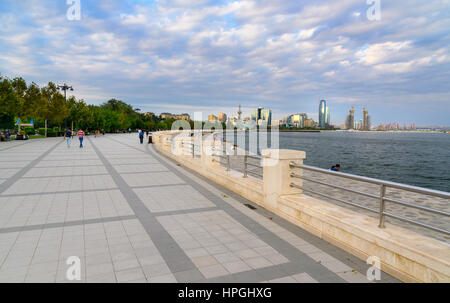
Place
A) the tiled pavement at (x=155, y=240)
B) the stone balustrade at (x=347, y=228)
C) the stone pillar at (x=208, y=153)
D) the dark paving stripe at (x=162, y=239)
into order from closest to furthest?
the stone balustrade at (x=347, y=228)
the tiled pavement at (x=155, y=240)
the dark paving stripe at (x=162, y=239)
the stone pillar at (x=208, y=153)

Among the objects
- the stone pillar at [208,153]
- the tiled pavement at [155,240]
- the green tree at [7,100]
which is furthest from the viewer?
the green tree at [7,100]

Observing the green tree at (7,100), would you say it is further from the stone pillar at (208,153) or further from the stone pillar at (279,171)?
the stone pillar at (279,171)

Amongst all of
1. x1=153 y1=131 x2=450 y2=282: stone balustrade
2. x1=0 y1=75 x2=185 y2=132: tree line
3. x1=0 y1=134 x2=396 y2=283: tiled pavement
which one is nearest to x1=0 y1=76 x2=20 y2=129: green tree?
x1=0 y1=75 x2=185 y2=132: tree line

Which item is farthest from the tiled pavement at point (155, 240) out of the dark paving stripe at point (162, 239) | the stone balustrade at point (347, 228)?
the stone balustrade at point (347, 228)

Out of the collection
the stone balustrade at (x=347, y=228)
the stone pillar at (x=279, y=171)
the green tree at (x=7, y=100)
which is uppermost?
the green tree at (x=7, y=100)

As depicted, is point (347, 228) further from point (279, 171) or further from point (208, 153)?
point (208, 153)

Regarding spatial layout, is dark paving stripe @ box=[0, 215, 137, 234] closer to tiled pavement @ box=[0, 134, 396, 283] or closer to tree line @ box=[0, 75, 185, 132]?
tiled pavement @ box=[0, 134, 396, 283]

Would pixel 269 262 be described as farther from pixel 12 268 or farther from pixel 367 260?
pixel 12 268

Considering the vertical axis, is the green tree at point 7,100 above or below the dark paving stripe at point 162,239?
above

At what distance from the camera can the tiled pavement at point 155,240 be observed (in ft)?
12.7

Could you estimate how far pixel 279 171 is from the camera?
20.8 feet

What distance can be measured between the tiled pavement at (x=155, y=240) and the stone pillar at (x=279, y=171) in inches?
21.9

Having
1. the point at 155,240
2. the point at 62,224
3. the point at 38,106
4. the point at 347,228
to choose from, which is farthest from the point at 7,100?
the point at 347,228

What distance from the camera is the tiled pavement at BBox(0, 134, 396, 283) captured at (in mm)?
3857
